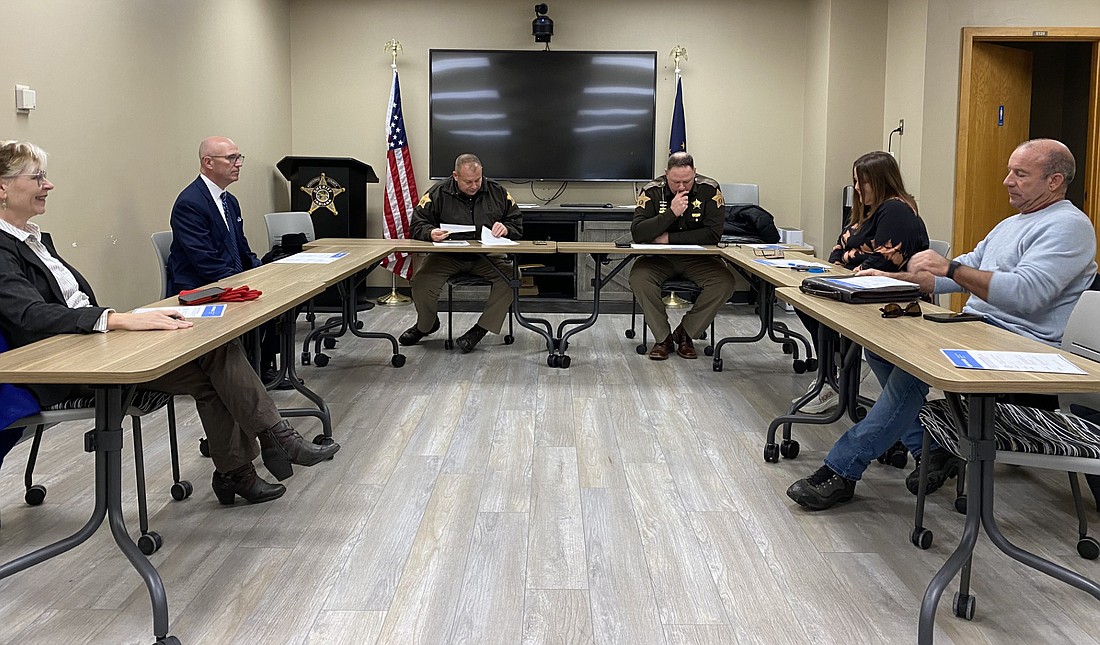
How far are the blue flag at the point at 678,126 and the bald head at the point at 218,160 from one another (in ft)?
14.1

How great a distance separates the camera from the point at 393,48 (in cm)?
810

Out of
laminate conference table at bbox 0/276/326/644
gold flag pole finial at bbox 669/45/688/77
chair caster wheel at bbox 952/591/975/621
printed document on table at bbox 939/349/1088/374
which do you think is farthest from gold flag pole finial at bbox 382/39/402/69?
chair caster wheel at bbox 952/591/975/621

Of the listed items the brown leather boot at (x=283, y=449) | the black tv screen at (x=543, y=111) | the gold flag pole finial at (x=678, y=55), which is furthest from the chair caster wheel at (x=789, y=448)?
the gold flag pole finial at (x=678, y=55)

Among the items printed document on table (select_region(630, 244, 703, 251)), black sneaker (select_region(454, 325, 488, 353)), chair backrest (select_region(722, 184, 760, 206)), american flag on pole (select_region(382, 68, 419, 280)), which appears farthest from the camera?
american flag on pole (select_region(382, 68, 419, 280))

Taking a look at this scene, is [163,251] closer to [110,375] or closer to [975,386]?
[110,375]

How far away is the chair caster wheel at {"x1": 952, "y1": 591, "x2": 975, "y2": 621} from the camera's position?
247cm

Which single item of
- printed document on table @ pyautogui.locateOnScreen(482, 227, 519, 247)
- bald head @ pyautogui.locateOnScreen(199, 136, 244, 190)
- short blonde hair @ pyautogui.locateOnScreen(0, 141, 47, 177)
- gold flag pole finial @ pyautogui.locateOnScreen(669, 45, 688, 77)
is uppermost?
gold flag pole finial @ pyautogui.locateOnScreen(669, 45, 688, 77)

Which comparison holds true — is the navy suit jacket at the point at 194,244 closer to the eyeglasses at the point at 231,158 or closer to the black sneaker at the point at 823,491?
the eyeglasses at the point at 231,158

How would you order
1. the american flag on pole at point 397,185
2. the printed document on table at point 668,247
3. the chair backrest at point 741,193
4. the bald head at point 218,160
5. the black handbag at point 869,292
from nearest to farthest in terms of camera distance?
the black handbag at point 869,292 < the bald head at point 218,160 < the printed document on table at point 668,247 < the chair backrest at point 741,193 < the american flag on pole at point 397,185

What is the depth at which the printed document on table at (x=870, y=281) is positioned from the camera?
11.2ft

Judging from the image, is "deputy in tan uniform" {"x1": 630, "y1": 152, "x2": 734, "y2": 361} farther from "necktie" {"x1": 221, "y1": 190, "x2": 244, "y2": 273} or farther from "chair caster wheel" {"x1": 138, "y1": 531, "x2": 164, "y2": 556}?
"chair caster wheel" {"x1": 138, "y1": 531, "x2": 164, "y2": 556}

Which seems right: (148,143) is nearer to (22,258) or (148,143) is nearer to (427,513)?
(22,258)

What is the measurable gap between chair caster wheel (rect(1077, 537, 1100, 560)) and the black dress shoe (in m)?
2.43

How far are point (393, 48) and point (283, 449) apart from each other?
5.60 metres
